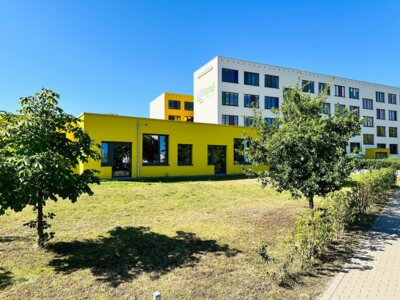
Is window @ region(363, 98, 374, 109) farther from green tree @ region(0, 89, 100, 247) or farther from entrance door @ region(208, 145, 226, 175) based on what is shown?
green tree @ region(0, 89, 100, 247)

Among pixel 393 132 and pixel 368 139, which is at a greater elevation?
pixel 393 132

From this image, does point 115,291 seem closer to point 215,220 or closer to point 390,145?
point 215,220

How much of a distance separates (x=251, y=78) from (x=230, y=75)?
3.46 metres

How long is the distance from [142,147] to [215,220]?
13.2m

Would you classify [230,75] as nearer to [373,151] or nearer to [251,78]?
[251,78]

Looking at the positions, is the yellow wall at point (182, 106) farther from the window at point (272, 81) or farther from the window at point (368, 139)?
the window at point (368, 139)

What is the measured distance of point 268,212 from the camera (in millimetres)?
9289

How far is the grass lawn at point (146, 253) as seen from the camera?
4.16 m

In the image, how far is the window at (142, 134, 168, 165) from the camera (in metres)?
20.5

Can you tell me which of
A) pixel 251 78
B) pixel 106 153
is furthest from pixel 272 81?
pixel 106 153

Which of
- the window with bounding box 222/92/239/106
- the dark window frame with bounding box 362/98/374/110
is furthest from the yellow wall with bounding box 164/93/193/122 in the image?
the dark window frame with bounding box 362/98/374/110

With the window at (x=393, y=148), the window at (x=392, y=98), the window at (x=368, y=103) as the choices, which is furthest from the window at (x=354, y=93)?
the window at (x=393, y=148)

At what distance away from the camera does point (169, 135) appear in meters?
21.4

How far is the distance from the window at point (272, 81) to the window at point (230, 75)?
521 cm
